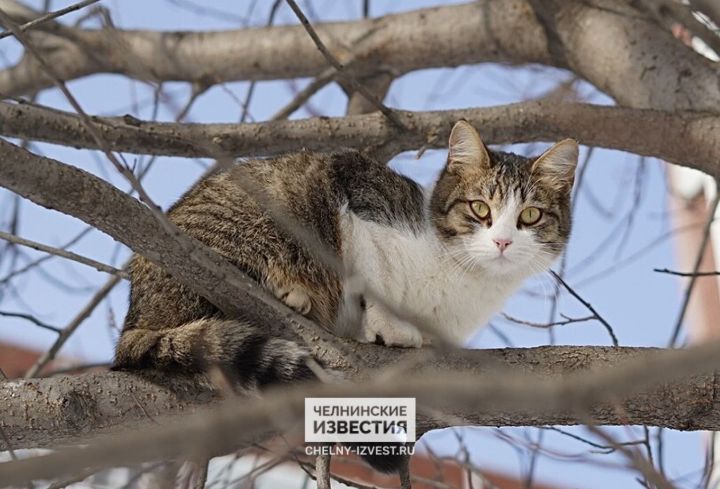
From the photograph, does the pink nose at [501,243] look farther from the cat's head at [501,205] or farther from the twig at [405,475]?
the twig at [405,475]

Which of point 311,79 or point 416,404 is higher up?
point 311,79

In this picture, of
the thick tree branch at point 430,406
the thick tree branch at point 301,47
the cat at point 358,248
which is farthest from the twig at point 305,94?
the thick tree branch at point 430,406

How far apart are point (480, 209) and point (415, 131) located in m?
0.41

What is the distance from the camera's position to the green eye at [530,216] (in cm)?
287

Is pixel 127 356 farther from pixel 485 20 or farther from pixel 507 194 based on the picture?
pixel 485 20

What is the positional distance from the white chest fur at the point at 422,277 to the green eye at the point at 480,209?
0.15 metres

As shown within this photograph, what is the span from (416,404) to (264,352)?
0.36 meters

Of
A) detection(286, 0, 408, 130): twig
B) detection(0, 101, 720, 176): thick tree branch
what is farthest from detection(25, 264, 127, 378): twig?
detection(286, 0, 408, 130): twig

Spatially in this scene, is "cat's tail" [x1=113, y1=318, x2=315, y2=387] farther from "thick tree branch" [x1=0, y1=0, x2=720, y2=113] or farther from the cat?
"thick tree branch" [x1=0, y1=0, x2=720, y2=113]

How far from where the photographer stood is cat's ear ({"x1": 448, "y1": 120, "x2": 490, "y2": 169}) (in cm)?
296

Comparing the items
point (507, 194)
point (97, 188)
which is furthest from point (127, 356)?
point (507, 194)

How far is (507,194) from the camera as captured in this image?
113 inches

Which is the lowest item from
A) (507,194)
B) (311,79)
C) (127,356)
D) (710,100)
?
(127,356)

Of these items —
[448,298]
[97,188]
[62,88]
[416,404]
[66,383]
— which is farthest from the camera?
[448,298]
